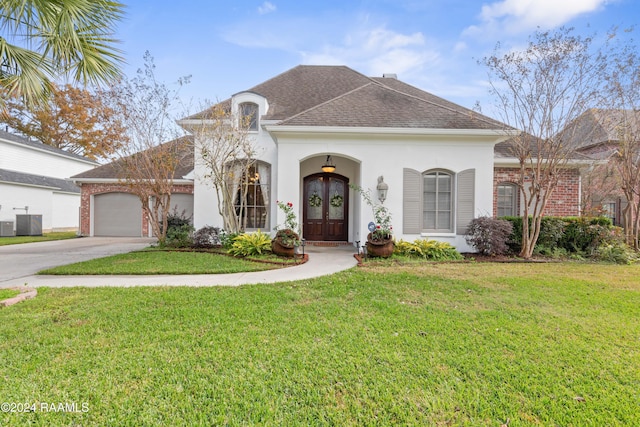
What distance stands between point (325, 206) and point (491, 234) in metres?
5.47

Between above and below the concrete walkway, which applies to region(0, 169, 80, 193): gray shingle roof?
above

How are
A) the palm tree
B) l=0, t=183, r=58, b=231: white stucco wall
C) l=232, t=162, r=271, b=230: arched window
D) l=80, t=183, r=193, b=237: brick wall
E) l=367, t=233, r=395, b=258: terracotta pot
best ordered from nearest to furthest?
→ 1. the palm tree
2. l=367, t=233, r=395, b=258: terracotta pot
3. l=232, t=162, r=271, b=230: arched window
4. l=80, t=183, r=193, b=237: brick wall
5. l=0, t=183, r=58, b=231: white stucco wall

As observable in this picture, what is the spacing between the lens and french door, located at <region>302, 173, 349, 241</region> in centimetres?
1087

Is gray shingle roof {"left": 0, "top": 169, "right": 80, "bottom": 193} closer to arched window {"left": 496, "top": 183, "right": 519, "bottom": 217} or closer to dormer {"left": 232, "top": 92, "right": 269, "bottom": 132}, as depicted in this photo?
dormer {"left": 232, "top": 92, "right": 269, "bottom": 132}

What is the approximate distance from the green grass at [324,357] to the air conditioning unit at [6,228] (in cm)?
1560

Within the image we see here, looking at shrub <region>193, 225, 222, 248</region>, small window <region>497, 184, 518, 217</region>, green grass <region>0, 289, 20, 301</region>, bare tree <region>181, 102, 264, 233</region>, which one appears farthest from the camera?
small window <region>497, 184, 518, 217</region>

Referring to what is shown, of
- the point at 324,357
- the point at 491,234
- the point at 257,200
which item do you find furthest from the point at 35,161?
the point at 491,234

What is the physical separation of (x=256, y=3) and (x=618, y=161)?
496 inches

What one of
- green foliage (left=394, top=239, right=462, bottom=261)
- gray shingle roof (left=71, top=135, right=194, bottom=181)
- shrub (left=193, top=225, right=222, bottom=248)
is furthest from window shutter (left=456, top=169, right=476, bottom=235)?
gray shingle roof (left=71, top=135, right=194, bottom=181)

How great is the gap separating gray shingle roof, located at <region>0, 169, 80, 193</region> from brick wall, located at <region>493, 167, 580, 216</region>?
21.4m

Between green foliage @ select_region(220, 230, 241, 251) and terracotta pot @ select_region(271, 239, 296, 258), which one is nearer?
terracotta pot @ select_region(271, 239, 296, 258)

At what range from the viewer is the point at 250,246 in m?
8.04

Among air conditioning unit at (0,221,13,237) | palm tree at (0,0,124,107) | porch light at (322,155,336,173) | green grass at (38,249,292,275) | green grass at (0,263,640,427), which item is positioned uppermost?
palm tree at (0,0,124,107)

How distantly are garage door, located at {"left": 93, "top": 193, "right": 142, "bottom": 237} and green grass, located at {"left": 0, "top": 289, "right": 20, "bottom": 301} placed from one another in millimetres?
10695
